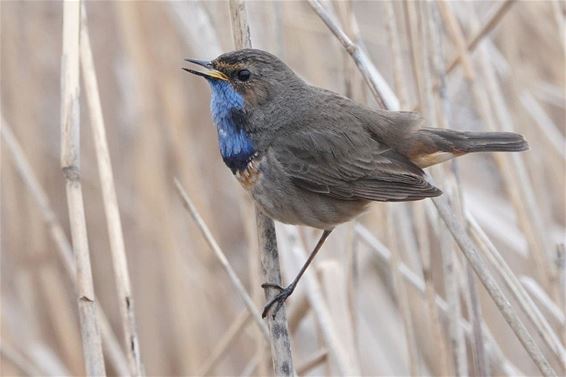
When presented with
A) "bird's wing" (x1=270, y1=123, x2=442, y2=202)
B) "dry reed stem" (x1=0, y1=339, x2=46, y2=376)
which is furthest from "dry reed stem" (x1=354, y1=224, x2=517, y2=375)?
"dry reed stem" (x1=0, y1=339, x2=46, y2=376)

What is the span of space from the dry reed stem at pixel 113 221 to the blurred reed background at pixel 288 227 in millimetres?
699

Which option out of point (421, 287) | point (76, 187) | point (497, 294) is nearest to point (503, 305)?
point (497, 294)

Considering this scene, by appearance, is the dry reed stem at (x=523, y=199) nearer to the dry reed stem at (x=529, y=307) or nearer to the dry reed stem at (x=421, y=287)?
the dry reed stem at (x=421, y=287)

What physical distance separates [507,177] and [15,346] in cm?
234

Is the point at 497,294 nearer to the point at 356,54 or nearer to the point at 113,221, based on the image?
the point at 356,54

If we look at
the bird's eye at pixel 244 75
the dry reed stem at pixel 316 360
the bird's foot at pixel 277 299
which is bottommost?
the dry reed stem at pixel 316 360

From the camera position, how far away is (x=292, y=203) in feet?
8.14

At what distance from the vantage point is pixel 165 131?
391cm

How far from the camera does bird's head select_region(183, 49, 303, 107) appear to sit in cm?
238

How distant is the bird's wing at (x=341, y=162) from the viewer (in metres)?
2.49

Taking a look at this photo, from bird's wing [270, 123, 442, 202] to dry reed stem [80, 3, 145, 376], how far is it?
0.55m

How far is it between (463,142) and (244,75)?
68cm

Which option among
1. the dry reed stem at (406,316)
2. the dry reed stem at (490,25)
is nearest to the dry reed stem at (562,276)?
the dry reed stem at (406,316)

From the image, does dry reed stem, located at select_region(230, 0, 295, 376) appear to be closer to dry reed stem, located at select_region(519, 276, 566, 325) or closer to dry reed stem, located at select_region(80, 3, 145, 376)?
dry reed stem, located at select_region(80, 3, 145, 376)
